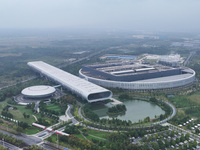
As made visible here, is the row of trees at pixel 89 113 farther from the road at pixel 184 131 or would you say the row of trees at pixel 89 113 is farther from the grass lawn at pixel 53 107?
the road at pixel 184 131

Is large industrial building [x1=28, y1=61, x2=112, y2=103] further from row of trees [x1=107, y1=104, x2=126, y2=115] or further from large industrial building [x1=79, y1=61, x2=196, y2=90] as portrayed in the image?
large industrial building [x1=79, y1=61, x2=196, y2=90]

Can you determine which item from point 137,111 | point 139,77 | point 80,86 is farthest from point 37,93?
point 139,77

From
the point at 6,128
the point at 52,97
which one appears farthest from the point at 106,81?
the point at 6,128

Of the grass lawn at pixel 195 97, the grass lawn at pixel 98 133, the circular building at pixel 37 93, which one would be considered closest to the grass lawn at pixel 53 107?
the circular building at pixel 37 93

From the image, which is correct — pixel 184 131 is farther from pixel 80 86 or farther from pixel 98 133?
pixel 80 86

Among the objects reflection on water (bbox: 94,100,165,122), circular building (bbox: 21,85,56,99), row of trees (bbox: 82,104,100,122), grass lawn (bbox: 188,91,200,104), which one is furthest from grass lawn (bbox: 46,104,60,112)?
grass lawn (bbox: 188,91,200,104)

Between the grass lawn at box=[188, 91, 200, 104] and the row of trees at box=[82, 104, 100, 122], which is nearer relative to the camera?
the row of trees at box=[82, 104, 100, 122]

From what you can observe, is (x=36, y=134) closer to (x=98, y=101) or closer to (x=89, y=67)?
(x=98, y=101)
